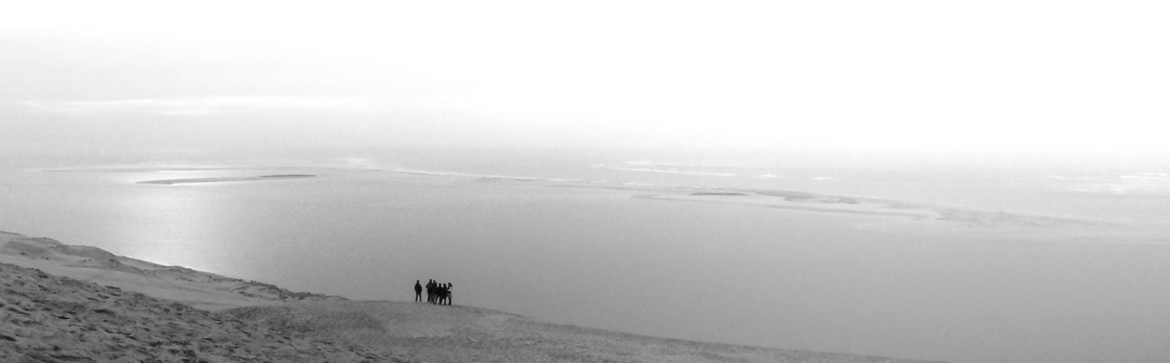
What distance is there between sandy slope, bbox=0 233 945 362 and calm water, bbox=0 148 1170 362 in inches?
86.1

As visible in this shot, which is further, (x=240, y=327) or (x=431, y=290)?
(x=431, y=290)

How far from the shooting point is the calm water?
19.8m

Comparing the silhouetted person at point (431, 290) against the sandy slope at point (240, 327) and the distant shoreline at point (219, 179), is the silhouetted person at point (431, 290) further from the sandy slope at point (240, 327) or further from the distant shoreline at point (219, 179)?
the distant shoreline at point (219, 179)

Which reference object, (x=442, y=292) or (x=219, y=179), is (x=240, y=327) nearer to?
(x=442, y=292)

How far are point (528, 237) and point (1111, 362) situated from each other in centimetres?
2236

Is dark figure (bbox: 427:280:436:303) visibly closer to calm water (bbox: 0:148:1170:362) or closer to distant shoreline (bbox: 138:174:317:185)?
calm water (bbox: 0:148:1170:362)

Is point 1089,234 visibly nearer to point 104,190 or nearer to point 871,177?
point 871,177

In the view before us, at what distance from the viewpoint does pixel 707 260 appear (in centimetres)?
2859

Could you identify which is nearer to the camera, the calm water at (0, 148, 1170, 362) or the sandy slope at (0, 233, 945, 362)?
the sandy slope at (0, 233, 945, 362)

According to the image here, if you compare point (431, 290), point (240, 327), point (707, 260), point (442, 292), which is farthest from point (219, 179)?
point (240, 327)

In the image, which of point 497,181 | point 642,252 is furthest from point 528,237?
point 497,181

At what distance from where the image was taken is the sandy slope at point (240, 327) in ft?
33.6

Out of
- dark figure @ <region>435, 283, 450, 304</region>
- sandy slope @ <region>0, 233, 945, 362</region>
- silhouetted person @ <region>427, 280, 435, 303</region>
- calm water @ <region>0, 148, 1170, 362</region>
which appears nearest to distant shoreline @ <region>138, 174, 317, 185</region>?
calm water @ <region>0, 148, 1170, 362</region>

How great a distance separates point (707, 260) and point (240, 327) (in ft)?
61.0
